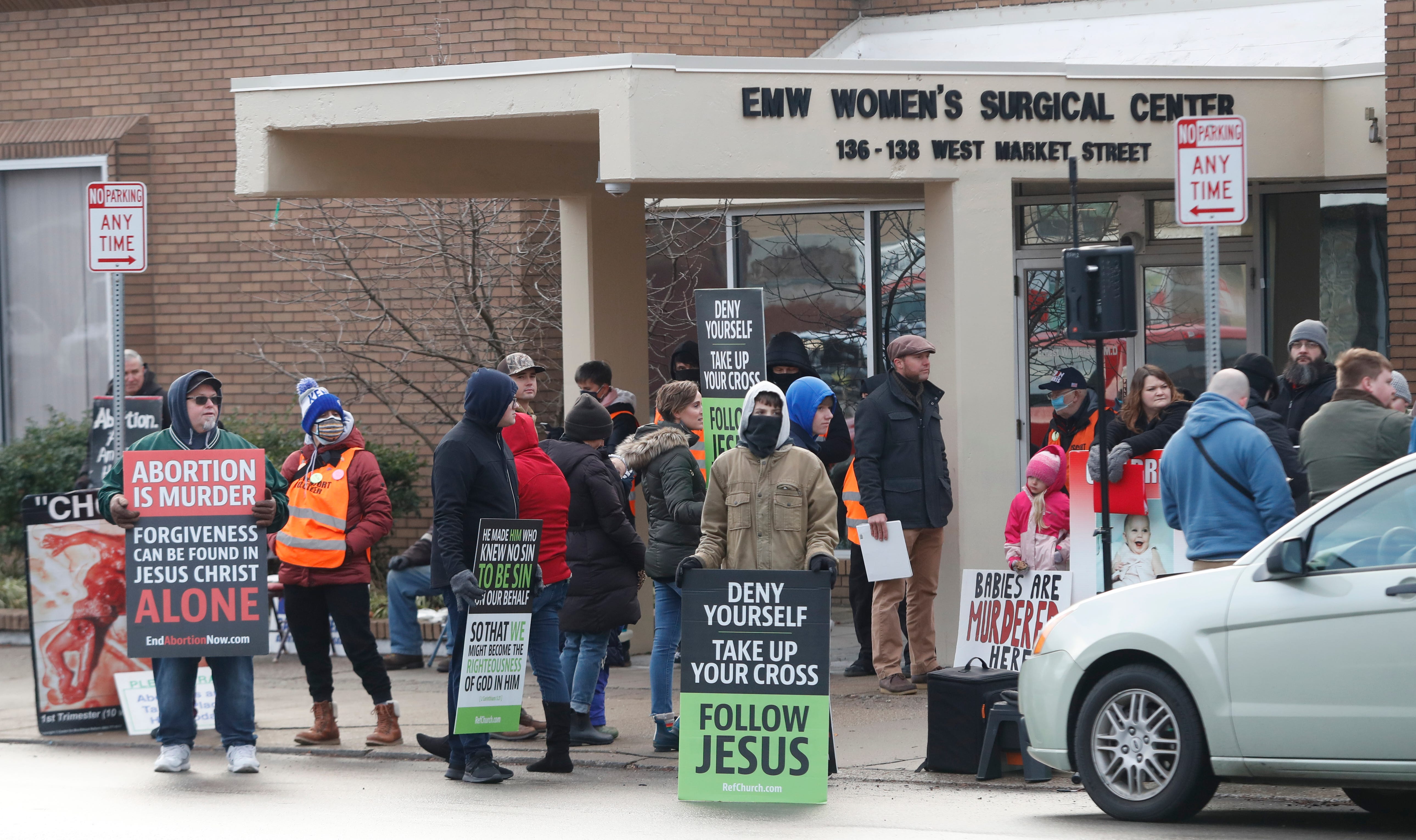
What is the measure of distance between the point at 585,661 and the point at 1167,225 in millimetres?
7080

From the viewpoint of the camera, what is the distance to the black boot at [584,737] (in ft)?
30.7

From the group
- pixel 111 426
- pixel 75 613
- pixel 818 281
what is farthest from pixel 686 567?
pixel 818 281

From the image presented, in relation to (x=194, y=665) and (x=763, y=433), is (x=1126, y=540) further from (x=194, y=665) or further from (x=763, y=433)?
(x=194, y=665)

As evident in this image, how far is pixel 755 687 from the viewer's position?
25.7ft

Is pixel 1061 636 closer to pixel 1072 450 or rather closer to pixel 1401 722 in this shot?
pixel 1401 722

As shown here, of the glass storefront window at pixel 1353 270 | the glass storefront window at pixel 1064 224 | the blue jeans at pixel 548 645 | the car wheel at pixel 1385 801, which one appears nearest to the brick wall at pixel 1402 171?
the glass storefront window at pixel 1353 270

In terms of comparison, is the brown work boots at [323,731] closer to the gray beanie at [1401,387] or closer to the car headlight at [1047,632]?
the car headlight at [1047,632]

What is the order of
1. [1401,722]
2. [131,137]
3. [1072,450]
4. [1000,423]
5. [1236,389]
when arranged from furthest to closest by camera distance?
[131,137] → [1000,423] → [1072,450] → [1236,389] → [1401,722]

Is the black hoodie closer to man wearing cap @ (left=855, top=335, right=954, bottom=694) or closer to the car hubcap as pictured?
man wearing cap @ (left=855, top=335, right=954, bottom=694)

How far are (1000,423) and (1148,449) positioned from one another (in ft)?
4.23

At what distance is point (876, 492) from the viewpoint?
1030cm

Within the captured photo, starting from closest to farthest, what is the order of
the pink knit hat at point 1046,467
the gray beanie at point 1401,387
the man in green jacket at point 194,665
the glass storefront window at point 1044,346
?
the man in green jacket at point 194,665 → the gray beanie at point 1401,387 → the pink knit hat at point 1046,467 → the glass storefront window at point 1044,346

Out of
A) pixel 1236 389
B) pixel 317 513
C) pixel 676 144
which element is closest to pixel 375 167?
pixel 676 144

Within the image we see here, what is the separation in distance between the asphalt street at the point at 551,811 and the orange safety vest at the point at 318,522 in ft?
3.58
